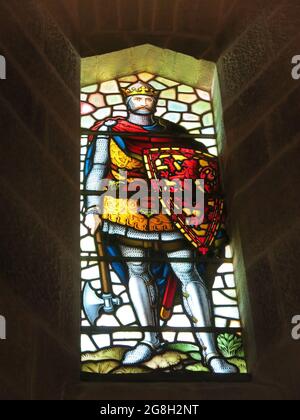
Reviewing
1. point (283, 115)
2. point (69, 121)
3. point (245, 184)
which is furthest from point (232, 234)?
point (69, 121)

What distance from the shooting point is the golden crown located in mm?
5285

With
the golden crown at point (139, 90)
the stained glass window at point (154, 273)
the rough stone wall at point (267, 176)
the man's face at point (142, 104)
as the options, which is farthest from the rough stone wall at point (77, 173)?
the man's face at point (142, 104)

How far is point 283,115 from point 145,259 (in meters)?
0.92

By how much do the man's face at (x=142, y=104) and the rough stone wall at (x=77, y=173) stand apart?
0.35m

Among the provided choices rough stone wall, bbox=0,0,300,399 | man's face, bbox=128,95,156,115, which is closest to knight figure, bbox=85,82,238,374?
man's face, bbox=128,95,156,115

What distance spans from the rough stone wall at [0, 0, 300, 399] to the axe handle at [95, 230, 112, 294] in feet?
0.65

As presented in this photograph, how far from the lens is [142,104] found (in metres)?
5.20

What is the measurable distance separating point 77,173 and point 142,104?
0.88 metres

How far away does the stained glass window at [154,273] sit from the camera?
13.4 feet
